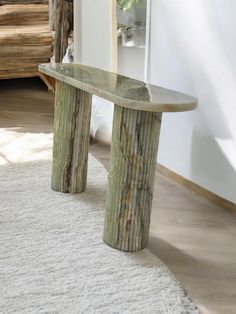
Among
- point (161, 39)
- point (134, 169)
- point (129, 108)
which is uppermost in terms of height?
point (161, 39)

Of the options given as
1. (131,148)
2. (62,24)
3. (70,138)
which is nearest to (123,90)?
(131,148)

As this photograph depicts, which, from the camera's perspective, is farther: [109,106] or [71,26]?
[71,26]

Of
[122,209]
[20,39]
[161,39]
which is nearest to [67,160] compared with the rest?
[122,209]

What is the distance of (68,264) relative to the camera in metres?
1.47

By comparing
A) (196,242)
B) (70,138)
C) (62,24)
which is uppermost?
(62,24)

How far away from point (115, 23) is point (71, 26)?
669 mm

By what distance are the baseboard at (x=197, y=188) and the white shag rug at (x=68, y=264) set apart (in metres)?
0.32

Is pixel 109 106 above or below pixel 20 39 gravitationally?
below

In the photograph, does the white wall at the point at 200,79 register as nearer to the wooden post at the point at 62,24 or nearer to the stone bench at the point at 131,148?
the stone bench at the point at 131,148

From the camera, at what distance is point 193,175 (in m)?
2.10

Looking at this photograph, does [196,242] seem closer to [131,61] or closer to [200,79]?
[200,79]

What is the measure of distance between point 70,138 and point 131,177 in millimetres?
504

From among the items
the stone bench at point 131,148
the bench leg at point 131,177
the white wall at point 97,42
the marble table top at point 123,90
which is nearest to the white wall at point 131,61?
the white wall at point 97,42

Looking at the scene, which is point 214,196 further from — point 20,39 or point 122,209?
point 20,39
